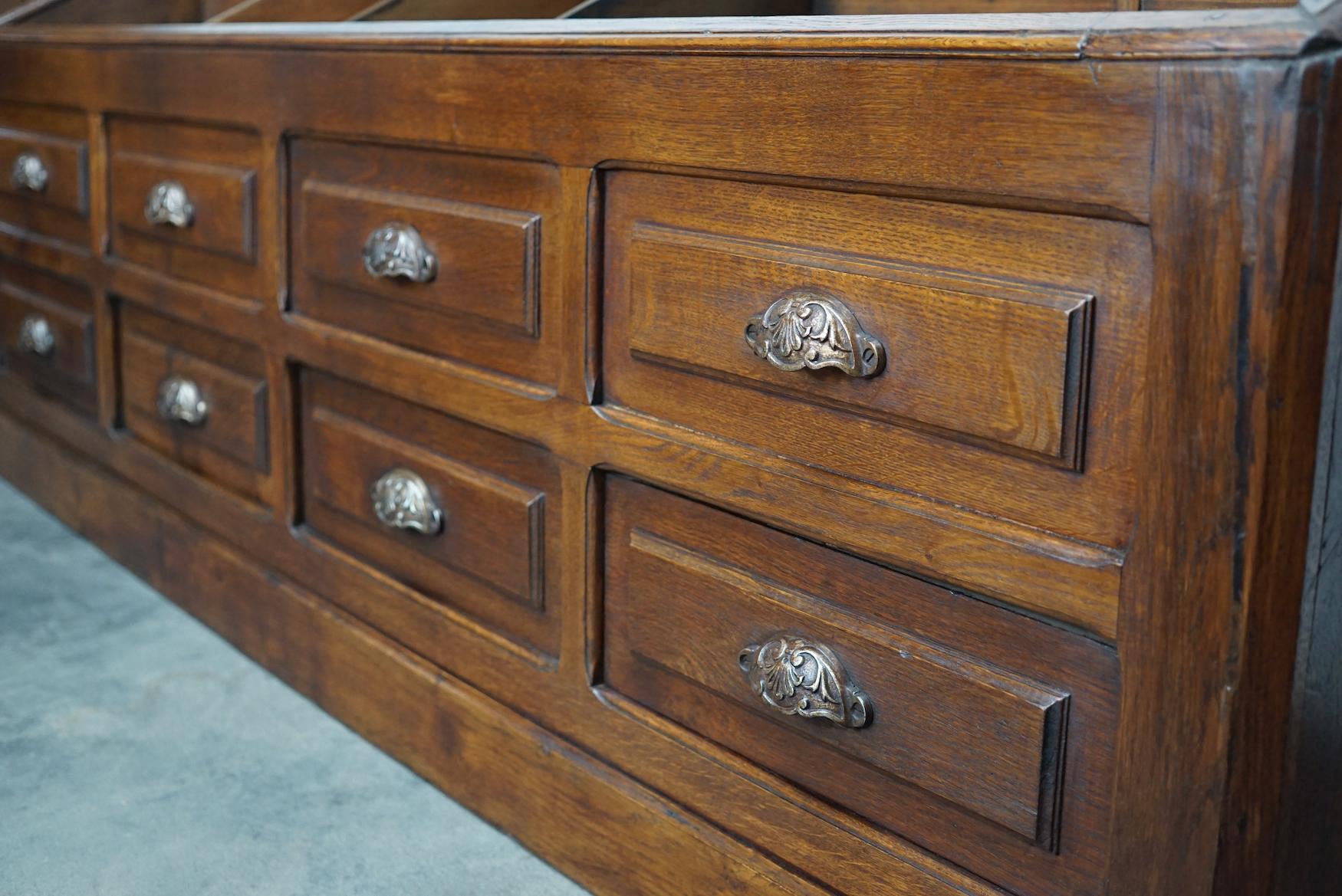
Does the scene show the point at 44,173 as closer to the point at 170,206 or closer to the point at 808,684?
the point at 170,206

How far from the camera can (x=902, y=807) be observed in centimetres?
95

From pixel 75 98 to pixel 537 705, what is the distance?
3.80ft

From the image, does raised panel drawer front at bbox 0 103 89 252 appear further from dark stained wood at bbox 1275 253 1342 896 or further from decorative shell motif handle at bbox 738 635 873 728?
dark stained wood at bbox 1275 253 1342 896

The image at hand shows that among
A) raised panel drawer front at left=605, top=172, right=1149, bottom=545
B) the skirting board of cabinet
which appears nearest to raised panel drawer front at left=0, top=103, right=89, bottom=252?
the skirting board of cabinet

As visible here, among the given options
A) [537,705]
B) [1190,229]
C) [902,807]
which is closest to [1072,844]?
[902,807]

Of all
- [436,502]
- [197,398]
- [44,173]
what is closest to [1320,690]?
[436,502]

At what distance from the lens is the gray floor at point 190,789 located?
122 cm

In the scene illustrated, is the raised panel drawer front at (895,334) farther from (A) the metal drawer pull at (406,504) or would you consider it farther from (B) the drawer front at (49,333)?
(B) the drawer front at (49,333)

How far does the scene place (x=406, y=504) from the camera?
1.36 m

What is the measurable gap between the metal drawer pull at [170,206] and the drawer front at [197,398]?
13 centimetres

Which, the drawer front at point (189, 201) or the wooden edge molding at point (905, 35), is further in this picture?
the drawer front at point (189, 201)

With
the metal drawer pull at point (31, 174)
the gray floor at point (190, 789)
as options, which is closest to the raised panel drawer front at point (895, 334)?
the gray floor at point (190, 789)

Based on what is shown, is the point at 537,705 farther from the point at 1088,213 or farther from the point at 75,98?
the point at 75,98

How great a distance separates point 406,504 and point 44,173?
1001 mm
